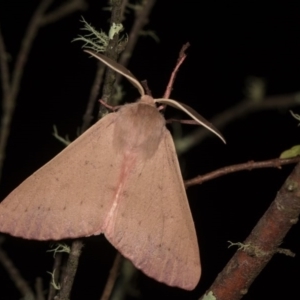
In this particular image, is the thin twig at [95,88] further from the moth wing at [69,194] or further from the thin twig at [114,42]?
the thin twig at [114,42]

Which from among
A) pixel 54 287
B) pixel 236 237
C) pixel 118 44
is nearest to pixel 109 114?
pixel 118 44

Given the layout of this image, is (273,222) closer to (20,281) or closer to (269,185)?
(20,281)

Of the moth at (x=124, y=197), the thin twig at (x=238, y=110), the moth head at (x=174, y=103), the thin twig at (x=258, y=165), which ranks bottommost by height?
the thin twig at (x=238, y=110)

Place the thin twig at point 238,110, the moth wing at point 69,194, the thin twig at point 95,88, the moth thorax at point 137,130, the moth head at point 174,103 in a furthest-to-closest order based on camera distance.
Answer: the thin twig at point 238,110, the thin twig at point 95,88, the moth thorax at point 137,130, the moth wing at point 69,194, the moth head at point 174,103

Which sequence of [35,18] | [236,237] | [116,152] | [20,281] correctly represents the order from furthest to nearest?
1. [236,237]
2. [35,18]
3. [20,281]
4. [116,152]

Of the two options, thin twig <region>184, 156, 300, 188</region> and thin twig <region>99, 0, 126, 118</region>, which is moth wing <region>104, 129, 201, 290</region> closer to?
thin twig <region>184, 156, 300, 188</region>

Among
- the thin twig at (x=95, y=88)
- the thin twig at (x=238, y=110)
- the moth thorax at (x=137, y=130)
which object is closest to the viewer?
the moth thorax at (x=137, y=130)

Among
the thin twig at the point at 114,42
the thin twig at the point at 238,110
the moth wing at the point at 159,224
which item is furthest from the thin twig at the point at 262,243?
the thin twig at the point at 238,110

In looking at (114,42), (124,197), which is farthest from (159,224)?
(114,42)
